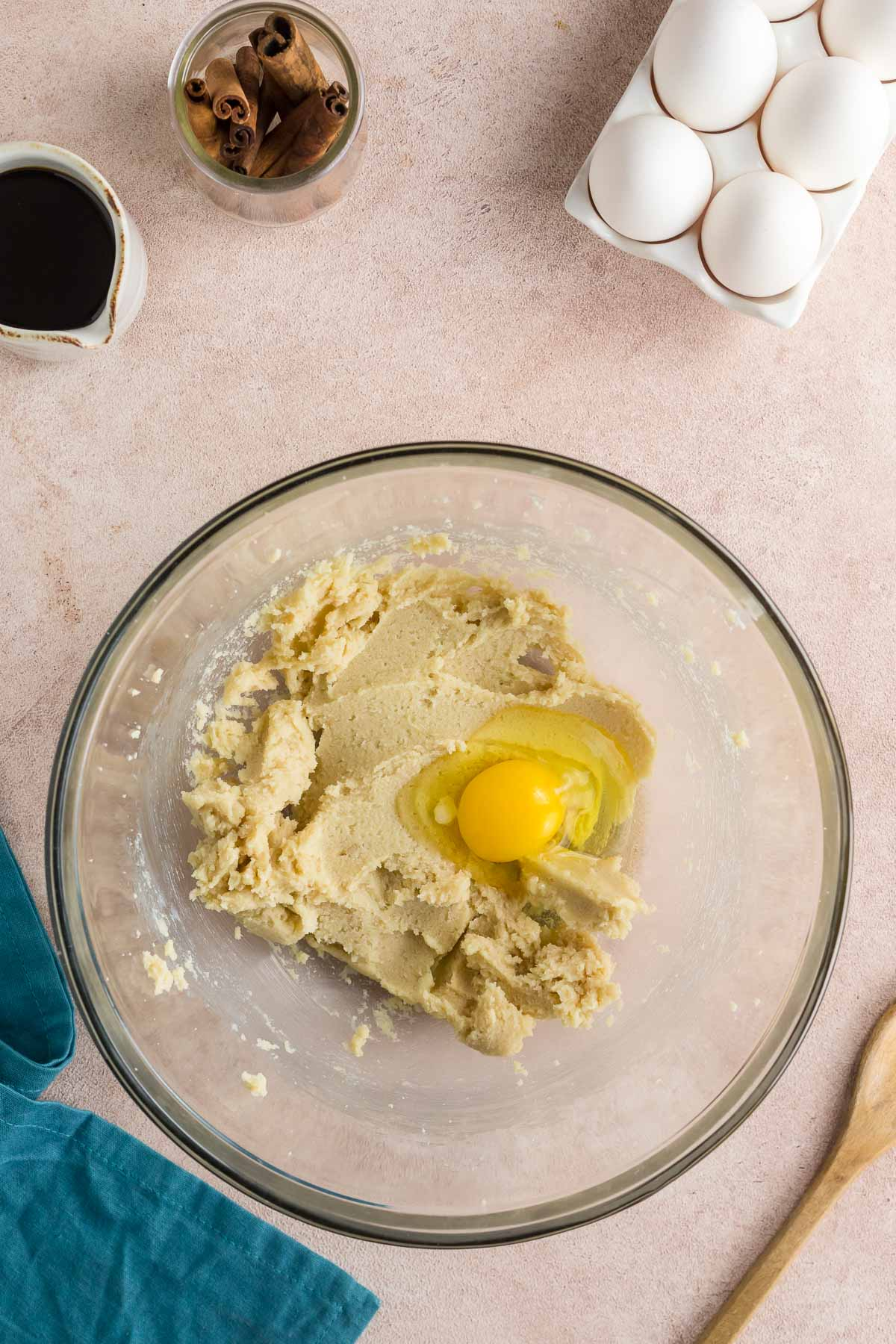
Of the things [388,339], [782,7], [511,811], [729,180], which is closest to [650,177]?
[729,180]

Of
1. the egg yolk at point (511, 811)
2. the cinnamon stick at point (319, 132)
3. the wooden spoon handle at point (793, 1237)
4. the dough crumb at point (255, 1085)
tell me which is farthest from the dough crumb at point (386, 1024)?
the cinnamon stick at point (319, 132)

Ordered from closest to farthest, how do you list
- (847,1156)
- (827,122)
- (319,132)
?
1. (827,122)
2. (319,132)
3. (847,1156)

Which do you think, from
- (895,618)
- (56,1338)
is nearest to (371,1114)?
(56,1338)

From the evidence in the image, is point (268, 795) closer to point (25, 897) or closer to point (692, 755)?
point (25, 897)

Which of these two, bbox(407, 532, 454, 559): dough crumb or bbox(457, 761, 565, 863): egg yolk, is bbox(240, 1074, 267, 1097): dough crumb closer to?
bbox(457, 761, 565, 863): egg yolk

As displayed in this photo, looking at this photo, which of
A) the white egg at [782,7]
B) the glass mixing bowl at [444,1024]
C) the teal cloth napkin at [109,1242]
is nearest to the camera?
the glass mixing bowl at [444,1024]

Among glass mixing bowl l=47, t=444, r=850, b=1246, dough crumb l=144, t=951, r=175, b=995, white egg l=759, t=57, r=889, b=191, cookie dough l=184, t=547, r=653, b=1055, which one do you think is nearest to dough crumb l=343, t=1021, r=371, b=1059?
glass mixing bowl l=47, t=444, r=850, b=1246

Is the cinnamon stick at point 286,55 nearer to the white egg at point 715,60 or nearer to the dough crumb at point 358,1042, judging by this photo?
the white egg at point 715,60

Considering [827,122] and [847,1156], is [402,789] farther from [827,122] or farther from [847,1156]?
[827,122]
